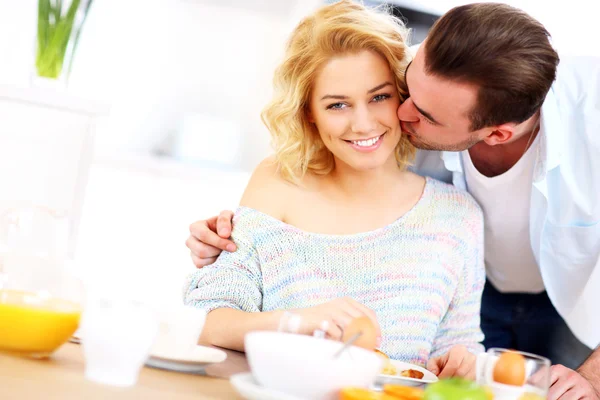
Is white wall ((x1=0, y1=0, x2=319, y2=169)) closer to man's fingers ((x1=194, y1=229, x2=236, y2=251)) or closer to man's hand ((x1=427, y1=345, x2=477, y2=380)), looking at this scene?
man's fingers ((x1=194, y1=229, x2=236, y2=251))

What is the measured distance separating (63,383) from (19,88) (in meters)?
1.93

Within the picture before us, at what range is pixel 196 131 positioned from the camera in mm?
3455

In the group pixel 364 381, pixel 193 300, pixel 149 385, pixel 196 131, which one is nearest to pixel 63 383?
pixel 149 385

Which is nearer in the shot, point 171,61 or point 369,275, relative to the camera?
point 369,275

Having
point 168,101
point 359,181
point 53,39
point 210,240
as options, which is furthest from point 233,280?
point 168,101

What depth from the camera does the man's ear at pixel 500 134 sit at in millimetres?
1763

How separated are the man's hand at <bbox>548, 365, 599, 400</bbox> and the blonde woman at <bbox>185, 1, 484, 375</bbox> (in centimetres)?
24

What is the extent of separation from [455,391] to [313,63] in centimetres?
105

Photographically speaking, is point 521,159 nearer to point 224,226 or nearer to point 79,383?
point 224,226

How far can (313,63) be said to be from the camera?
171 cm

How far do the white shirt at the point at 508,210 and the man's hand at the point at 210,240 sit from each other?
65cm

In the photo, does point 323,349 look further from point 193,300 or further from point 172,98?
point 172,98

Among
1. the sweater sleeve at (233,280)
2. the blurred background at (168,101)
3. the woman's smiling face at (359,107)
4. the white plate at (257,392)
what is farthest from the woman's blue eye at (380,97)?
the blurred background at (168,101)

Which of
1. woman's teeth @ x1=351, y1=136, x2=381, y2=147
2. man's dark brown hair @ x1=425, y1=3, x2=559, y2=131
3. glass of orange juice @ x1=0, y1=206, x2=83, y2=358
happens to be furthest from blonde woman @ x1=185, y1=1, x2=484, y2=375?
glass of orange juice @ x1=0, y1=206, x2=83, y2=358
